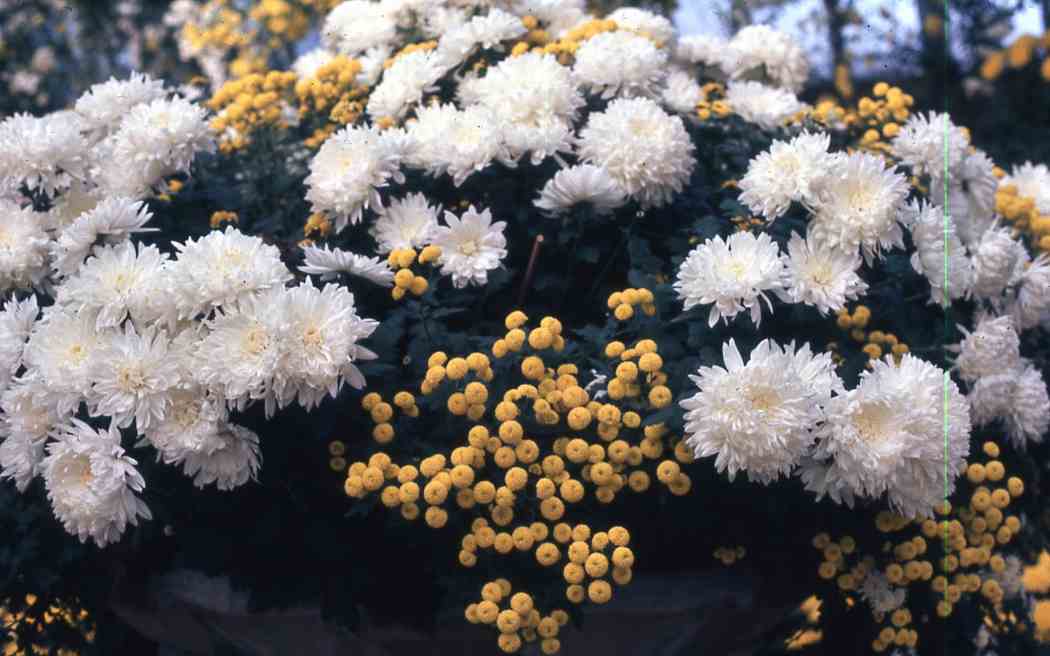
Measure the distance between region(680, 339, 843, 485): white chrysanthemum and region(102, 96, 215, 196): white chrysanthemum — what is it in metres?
1.18

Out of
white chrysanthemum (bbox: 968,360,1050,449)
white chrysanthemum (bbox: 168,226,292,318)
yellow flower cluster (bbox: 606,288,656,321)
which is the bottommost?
white chrysanthemum (bbox: 968,360,1050,449)

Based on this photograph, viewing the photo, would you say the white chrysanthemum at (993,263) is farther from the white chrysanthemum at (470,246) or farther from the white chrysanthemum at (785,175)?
the white chrysanthemum at (470,246)

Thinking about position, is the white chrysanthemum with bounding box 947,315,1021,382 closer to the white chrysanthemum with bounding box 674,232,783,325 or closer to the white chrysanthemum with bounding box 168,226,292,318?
the white chrysanthemum with bounding box 674,232,783,325

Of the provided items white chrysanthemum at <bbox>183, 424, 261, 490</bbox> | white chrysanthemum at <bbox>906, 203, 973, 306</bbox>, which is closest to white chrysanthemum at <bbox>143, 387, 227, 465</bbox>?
white chrysanthemum at <bbox>183, 424, 261, 490</bbox>

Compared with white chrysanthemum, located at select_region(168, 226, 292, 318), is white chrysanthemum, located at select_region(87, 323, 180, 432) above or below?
below

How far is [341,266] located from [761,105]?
4.01 ft

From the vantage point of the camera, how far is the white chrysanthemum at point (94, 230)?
2.02m

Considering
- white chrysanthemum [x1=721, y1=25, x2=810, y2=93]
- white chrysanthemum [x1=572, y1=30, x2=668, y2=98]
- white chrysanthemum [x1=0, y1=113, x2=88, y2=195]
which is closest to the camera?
white chrysanthemum [x1=0, y1=113, x2=88, y2=195]

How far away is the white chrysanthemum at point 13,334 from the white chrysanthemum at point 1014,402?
1.58m

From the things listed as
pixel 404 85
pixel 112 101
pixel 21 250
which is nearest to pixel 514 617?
pixel 21 250

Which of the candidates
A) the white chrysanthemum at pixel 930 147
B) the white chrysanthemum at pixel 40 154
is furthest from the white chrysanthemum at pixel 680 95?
the white chrysanthemum at pixel 40 154

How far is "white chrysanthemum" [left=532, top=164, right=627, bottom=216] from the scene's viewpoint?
2.09m

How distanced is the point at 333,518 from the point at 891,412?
854mm

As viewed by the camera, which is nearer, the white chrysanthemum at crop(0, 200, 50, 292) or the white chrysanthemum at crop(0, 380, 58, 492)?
the white chrysanthemum at crop(0, 380, 58, 492)
